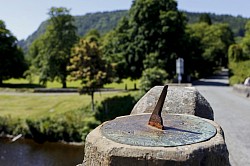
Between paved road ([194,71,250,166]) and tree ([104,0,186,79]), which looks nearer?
paved road ([194,71,250,166])

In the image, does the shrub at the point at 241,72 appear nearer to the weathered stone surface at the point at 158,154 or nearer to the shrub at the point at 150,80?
the shrub at the point at 150,80

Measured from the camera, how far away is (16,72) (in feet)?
156

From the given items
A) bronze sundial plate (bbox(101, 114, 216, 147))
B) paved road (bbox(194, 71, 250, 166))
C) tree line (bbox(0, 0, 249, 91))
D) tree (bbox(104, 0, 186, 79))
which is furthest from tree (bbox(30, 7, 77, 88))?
bronze sundial plate (bbox(101, 114, 216, 147))

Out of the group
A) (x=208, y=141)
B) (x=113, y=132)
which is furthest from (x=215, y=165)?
(x=113, y=132)

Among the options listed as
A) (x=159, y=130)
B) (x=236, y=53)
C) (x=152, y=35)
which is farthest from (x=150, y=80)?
(x=236, y=53)

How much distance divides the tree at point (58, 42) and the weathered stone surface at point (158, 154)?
35969 millimetres

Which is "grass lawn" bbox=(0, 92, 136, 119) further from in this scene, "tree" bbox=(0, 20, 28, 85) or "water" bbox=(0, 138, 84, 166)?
"tree" bbox=(0, 20, 28, 85)

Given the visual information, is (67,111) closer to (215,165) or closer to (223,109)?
(223,109)

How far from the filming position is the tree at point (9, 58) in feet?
151

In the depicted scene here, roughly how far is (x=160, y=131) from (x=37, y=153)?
17.4 m

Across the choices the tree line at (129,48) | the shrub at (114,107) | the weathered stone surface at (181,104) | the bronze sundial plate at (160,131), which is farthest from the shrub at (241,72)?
the bronze sundial plate at (160,131)

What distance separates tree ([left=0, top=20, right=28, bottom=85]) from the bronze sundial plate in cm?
4361

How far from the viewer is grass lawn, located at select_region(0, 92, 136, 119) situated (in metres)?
27.1

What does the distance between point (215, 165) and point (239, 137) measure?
5.70 metres
